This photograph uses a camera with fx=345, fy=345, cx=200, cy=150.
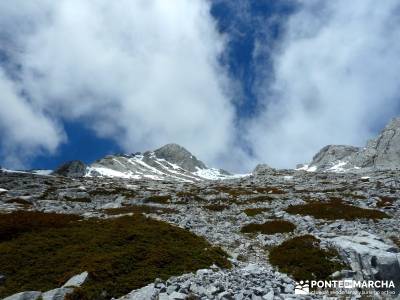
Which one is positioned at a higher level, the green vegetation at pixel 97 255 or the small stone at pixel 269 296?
the green vegetation at pixel 97 255

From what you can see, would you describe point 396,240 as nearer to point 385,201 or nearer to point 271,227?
point 271,227

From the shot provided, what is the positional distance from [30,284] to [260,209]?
26295 millimetres

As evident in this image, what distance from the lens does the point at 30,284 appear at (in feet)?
49.4

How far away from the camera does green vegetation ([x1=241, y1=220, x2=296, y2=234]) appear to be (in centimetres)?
2722

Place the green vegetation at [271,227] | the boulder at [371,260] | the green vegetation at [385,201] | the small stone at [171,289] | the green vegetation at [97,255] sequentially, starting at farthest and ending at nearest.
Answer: the green vegetation at [385,201]
the green vegetation at [271,227]
the boulder at [371,260]
the green vegetation at [97,255]
the small stone at [171,289]

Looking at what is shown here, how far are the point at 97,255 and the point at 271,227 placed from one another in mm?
15478

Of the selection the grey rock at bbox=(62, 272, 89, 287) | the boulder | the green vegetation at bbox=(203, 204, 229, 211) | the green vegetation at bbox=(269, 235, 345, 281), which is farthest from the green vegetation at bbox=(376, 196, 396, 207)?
the grey rock at bbox=(62, 272, 89, 287)

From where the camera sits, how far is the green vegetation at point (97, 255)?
15.0 meters

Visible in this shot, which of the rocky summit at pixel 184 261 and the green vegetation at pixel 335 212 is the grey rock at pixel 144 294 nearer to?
the rocky summit at pixel 184 261

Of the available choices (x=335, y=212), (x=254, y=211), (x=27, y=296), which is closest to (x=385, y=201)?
(x=335, y=212)

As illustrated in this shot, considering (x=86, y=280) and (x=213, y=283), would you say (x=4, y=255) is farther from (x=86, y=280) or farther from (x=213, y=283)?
(x=213, y=283)

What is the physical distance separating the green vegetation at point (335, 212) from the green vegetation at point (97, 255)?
1588 centimetres

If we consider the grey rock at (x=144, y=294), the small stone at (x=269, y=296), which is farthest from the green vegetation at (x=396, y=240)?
the grey rock at (x=144, y=294)

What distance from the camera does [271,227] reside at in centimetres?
2797
